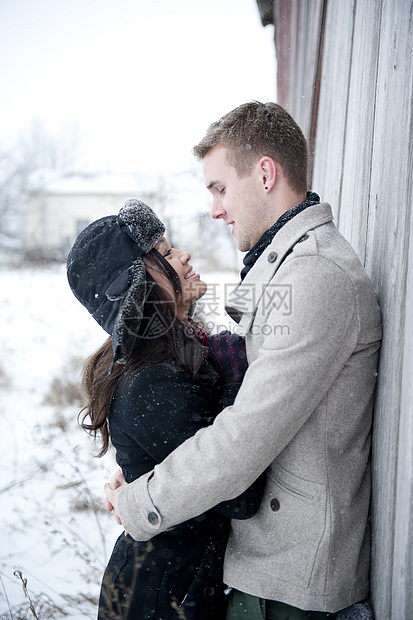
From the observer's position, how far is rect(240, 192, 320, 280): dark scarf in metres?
1.73

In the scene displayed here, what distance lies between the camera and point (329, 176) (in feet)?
10.3

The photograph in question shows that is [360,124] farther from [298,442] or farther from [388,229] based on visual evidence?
[298,442]

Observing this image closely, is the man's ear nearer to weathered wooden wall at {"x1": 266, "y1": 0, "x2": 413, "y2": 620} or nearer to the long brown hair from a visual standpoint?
weathered wooden wall at {"x1": 266, "y1": 0, "x2": 413, "y2": 620}

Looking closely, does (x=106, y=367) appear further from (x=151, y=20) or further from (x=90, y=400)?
(x=151, y=20)

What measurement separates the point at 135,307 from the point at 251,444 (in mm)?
663

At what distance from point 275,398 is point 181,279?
87 cm

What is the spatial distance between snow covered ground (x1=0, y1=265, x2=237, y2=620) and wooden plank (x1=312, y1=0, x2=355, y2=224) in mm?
1118

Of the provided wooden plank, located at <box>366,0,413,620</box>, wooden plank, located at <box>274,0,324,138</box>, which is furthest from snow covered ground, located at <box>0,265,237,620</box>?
wooden plank, located at <box>274,0,324,138</box>

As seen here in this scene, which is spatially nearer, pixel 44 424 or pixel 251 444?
pixel 251 444

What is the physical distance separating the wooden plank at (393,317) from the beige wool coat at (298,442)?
2.8 inches

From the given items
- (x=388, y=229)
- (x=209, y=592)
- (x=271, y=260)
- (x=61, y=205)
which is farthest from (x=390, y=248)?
(x=61, y=205)

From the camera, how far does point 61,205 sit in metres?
18.5

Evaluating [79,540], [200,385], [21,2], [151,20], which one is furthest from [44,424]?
[21,2]

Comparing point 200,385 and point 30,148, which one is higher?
point 30,148
